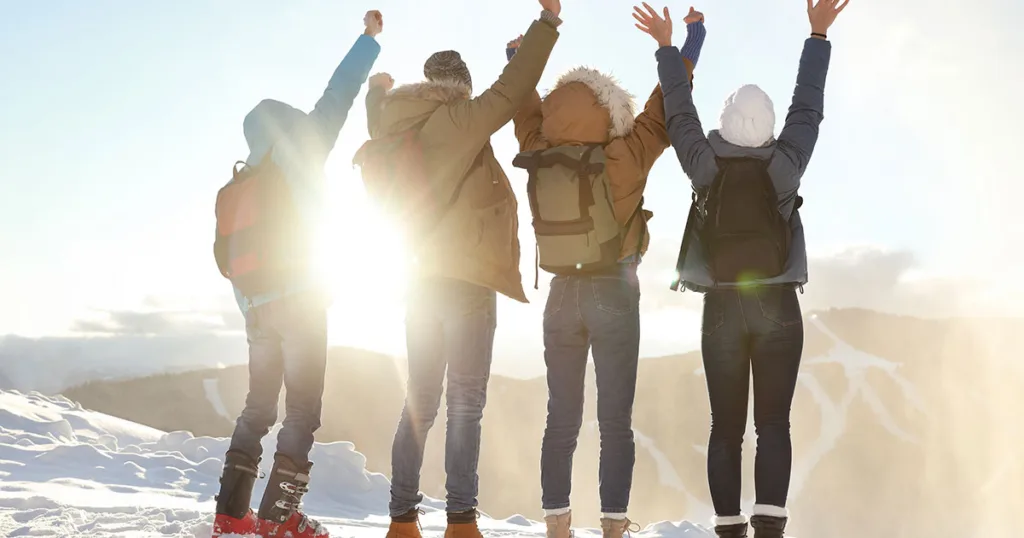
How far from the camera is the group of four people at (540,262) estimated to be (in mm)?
4305

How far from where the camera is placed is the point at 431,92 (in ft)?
16.0

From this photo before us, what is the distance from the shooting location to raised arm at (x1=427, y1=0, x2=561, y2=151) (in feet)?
15.4

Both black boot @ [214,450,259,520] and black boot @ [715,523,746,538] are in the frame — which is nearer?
black boot @ [715,523,746,538]

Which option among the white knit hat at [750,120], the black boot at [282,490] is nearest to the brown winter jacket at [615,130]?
the white knit hat at [750,120]

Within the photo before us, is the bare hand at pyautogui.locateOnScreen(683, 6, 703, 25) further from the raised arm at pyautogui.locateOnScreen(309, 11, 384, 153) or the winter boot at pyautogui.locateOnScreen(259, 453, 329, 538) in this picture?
the winter boot at pyautogui.locateOnScreen(259, 453, 329, 538)

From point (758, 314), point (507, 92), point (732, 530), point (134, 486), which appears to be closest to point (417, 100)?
point (507, 92)

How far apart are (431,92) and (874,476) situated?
7947 cm

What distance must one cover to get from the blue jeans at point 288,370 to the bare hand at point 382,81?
5.39 feet

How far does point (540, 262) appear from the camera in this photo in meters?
4.89

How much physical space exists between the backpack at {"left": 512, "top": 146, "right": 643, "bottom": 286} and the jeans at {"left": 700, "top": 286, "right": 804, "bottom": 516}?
78 cm

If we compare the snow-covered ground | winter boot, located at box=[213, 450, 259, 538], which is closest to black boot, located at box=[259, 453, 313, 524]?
winter boot, located at box=[213, 450, 259, 538]

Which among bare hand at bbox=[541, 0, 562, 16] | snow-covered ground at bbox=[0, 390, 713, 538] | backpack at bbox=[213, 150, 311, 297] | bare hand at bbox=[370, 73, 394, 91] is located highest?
bare hand at bbox=[541, 0, 562, 16]

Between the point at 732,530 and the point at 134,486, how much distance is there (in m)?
7.55

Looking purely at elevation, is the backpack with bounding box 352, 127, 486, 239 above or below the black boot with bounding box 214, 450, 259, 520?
above
